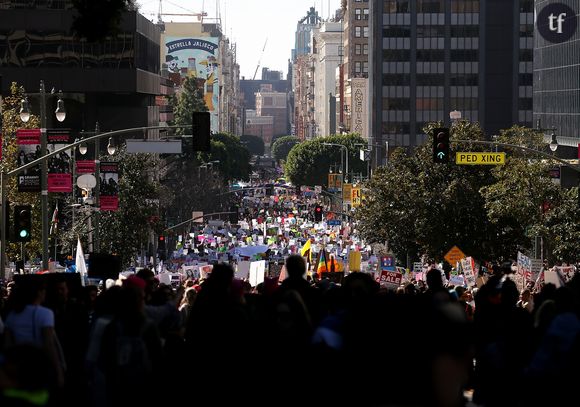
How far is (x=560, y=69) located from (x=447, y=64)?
57.8 m

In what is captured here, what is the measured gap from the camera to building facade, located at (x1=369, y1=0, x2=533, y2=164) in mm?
146625

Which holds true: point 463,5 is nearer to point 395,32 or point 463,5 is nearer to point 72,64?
point 395,32

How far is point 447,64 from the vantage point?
487 feet

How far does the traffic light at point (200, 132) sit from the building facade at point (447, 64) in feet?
374

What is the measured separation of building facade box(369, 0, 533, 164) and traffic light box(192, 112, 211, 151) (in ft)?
374

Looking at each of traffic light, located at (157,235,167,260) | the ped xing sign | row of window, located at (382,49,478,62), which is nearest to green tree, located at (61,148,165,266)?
traffic light, located at (157,235,167,260)

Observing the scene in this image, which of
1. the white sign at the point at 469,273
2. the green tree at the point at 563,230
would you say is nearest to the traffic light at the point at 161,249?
the green tree at the point at 563,230

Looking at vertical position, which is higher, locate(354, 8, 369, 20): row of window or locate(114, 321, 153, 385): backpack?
locate(354, 8, 369, 20): row of window

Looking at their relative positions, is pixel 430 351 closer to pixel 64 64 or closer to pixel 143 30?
pixel 64 64

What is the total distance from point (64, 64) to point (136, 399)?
83575 millimetres

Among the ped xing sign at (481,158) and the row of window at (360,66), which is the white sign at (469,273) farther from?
the row of window at (360,66)

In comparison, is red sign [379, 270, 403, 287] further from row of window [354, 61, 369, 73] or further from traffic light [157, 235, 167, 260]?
row of window [354, 61, 369, 73]

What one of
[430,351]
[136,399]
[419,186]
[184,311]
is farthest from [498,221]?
[430,351]

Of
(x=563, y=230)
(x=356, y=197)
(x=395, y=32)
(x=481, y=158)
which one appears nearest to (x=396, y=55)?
(x=395, y=32)
